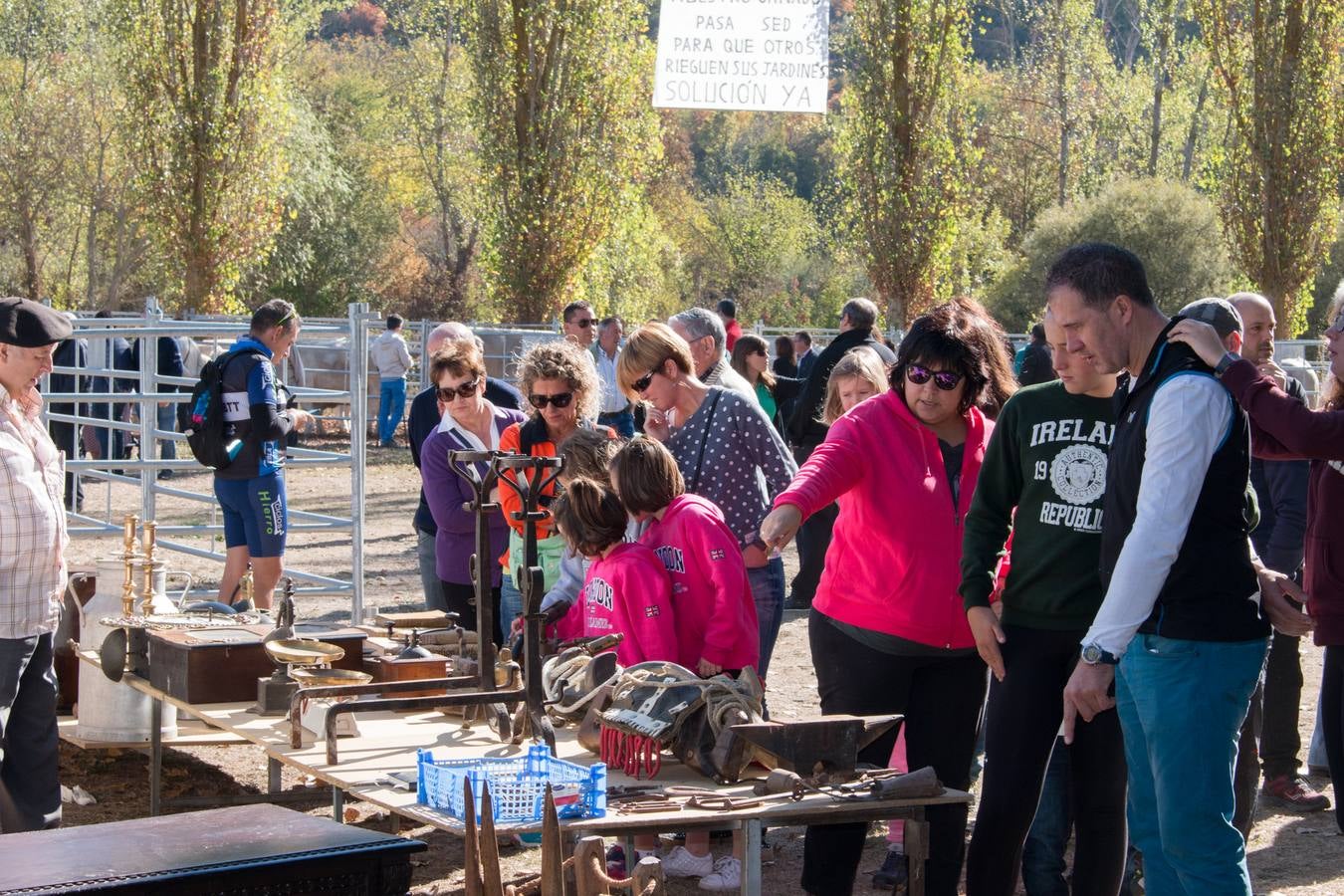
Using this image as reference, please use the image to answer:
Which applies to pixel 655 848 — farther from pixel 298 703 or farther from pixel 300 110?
pixel 300 110

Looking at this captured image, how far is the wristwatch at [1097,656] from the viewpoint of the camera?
328 centimetres

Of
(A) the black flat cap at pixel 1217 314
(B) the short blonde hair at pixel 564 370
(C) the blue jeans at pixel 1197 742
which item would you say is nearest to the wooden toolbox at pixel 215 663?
(B) the short blonde hair at pixel 564 370

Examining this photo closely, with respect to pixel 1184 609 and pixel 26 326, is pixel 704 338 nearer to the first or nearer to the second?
pixel 26 326

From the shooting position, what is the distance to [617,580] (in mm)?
4301

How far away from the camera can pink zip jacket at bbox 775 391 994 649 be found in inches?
157

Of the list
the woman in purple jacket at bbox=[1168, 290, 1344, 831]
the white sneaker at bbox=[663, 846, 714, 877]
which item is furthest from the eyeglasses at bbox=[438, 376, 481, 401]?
the woman in purple jacket at bbox=[1168, 290, 1344, 831]

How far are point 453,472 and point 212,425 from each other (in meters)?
2.22

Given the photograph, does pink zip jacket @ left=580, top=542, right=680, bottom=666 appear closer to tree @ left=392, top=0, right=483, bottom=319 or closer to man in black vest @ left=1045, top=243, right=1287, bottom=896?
man in black vest @ left=1045, top=243, right=1287, bottom=896

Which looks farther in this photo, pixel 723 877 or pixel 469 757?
pixel 723 877

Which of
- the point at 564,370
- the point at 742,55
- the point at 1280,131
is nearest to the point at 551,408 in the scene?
the point at 564,370

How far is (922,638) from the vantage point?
3982mm

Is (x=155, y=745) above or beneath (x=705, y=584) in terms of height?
beneath

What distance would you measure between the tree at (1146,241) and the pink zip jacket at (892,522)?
2835cm

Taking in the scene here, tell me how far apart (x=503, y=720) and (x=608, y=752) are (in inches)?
20.3
